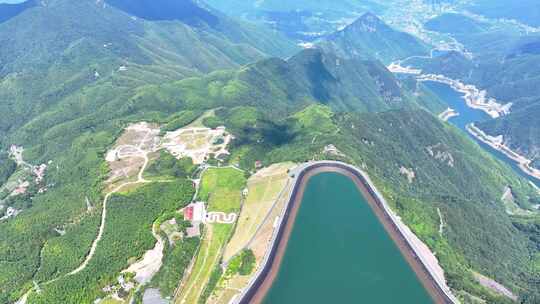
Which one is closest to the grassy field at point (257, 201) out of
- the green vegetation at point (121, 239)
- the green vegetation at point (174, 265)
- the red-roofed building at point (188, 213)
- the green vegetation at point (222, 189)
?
the green vegetation at point (222, 189)

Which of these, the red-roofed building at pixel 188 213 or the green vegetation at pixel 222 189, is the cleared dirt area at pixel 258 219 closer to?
the green vegetation at pixel 222 189

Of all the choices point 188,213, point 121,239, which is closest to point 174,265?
point 121,239

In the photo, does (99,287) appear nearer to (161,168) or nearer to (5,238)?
(5,238)

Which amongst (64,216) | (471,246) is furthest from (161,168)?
(471,246)

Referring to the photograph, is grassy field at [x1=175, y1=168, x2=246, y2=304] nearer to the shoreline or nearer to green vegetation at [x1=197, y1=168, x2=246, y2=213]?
green vegetation at [x1=197, y1=168, x2=246, y2=213]

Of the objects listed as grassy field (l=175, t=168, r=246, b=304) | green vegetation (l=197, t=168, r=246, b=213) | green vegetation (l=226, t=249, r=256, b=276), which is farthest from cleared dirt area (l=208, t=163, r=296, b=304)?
green vegetation (l=197, t=168, r=246, b=213)
